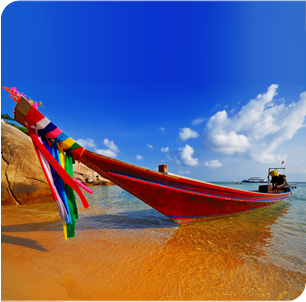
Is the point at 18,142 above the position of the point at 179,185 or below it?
above

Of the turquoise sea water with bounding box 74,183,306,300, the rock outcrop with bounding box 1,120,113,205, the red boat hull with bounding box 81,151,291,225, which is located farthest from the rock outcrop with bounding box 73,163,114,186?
the red boat hull with bounding box 81,151,291,225

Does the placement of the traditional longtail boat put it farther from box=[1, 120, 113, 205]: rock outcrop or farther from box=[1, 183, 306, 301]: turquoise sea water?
box=[1, 120, 113, 205]: rock outcrop

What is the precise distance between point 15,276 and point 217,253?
361 centimetres

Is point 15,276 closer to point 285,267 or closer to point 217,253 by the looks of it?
point 217,253

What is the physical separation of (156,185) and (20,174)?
7882 millimetres

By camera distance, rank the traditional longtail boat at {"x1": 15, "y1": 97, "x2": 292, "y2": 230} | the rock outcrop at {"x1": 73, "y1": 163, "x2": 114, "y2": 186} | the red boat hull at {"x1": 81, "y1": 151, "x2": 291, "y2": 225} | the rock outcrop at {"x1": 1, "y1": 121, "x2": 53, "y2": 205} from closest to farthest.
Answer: the traditional longtail boat at {"x1": 15, "y1": 97, "x2": 292, "y2": 230}
the red boat hull at {"x1": 81, "y1": 151, "x2": 291, "y2": 225}
the rock outcrop at {"x1": 1, "y1": 121, "x2": 53, "y2": 205}
the rock outcrop at {"x1": 73, "y1": 163, "x2": 114, "y2": 186}

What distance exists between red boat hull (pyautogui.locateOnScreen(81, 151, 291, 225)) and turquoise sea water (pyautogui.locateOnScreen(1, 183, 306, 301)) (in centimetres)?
56

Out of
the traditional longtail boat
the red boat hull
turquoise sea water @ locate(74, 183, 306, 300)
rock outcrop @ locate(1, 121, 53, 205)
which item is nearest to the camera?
turquoise sea water @ locate(74, 183, 306, 300)

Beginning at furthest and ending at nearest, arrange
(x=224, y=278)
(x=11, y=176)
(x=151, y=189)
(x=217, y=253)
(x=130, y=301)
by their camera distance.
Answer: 1. (x=11, y=176)
2. (x=151, y=189)
3. (x=217, y=253)
4. (x=224, y=278)
5. (x=130, y=301)

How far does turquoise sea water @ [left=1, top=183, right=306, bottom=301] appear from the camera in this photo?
2.16m

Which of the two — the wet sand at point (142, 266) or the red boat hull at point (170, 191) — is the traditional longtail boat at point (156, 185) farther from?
the wet sand at point (142, 266)

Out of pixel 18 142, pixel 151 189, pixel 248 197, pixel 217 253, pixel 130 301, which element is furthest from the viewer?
pixel 18 142

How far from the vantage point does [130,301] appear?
1944 millimetres

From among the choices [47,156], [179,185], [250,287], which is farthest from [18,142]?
[250,287]
